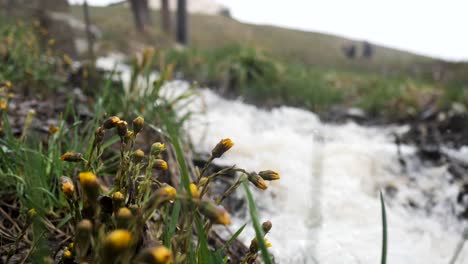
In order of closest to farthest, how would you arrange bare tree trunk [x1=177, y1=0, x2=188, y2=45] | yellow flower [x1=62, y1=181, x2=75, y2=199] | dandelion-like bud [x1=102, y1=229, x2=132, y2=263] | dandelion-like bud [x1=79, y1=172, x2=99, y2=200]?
dandelion-like bud [x1=102, y1=229, x2=132, y2=263] < dandelion-like bud [x1=79, y1=172, x2=99, y2=200] < yellow flower [x1=62, y1=181, x2=75, y2=199] < bare tree trunk [x1=177, y1=0, x2=188, y2=45]

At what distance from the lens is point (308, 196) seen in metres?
2.18

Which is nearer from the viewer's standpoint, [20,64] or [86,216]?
[86,216]

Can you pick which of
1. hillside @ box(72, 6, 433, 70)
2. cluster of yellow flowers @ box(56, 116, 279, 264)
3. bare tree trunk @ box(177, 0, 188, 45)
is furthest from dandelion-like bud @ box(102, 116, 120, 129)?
hillside @ box(72, 6, 433, 70)

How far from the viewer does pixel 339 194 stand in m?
2.28

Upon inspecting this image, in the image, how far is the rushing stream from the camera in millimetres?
1619

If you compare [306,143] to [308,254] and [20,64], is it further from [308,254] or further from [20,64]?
[20,64]

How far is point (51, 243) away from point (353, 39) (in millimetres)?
38083

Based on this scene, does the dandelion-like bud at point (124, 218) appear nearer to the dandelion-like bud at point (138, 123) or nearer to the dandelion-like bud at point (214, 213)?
the dandelion-like bud at point (214, 213)

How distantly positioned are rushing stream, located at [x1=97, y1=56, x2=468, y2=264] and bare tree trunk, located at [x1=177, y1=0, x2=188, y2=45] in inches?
400

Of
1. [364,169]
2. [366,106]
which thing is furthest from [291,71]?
[364,169]

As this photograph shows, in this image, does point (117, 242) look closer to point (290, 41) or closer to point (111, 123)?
point (111, 123)

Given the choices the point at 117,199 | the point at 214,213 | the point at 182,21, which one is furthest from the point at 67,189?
the point at 182,21

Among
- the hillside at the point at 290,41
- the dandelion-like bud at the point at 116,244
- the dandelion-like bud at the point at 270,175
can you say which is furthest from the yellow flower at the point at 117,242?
the hillside at the point at 290,41

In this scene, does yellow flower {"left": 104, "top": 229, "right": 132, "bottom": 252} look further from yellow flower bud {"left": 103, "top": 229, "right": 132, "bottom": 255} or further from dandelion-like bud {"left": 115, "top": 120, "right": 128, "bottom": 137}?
dandelion-like bud {"left": 115, "top": 120, "right": 128, "bottom": 137}
